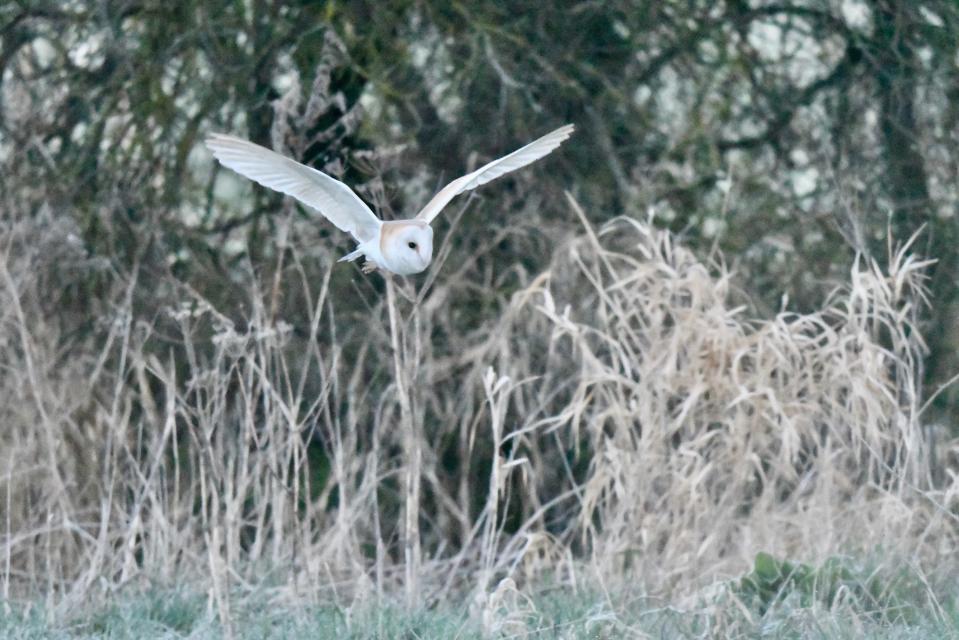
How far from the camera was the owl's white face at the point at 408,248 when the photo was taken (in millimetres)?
3115

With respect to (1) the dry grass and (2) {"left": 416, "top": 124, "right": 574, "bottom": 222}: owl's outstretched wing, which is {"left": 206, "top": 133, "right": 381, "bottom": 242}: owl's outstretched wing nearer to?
(2) {"left": 416, "top": 124, "right": 574, "bottom": 222}: owl's outstretched wing

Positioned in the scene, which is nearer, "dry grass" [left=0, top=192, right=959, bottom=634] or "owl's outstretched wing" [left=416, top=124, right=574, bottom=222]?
"owl's outstretched wing" [left=416, top=124, right=574, bottom=222]

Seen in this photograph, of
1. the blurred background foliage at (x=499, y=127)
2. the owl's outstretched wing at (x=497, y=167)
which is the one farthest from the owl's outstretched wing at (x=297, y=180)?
the blurred background foliage at (x=499, y=127)

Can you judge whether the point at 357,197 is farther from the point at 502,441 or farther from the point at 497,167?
the point at 502,441

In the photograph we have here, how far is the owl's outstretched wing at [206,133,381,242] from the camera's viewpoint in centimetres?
325

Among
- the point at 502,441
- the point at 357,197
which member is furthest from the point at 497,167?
the point at 502,441

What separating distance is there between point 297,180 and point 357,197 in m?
0.16

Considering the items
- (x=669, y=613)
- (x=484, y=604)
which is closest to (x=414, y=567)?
(x=484, y=604)

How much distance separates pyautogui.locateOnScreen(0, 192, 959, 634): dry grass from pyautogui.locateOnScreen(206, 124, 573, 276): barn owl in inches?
9.9

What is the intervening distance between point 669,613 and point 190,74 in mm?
3373

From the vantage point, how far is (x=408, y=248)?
10.2ft

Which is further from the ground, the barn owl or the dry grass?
the barn owl

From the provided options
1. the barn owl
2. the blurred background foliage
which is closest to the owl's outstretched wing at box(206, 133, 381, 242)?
the barn owl

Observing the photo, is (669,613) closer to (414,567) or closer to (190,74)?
(414,567)
